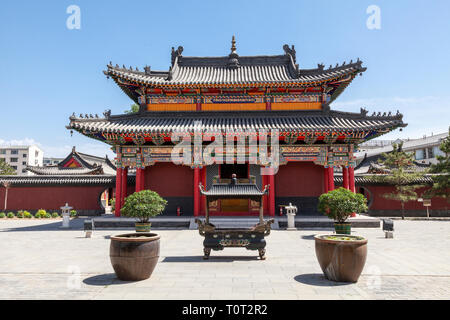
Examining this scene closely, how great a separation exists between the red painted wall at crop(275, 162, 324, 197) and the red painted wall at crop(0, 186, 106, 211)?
1380 centimetres

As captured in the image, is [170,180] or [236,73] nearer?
[170,180]

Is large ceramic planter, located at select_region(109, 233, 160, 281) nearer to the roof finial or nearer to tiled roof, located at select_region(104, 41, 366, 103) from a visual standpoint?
tiled roof, located at select_region(104, 41, 366, 103)

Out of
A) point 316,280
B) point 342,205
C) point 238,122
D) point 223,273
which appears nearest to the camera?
point 316,280

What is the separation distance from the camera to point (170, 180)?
57.4 feet

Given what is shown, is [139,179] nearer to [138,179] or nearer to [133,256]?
[138,179]

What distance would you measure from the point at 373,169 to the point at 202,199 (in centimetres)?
1538

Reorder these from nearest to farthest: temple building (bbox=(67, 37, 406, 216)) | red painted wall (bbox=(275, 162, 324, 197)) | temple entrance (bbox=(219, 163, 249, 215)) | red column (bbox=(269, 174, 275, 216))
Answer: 1. temple building (bbox=(67, 37, 406, 216))
2. red column (bbox=(269, 174, 275, 216))
3. temple entrance (bbox=(219, 163, 249, 215))
4. red painted wall (bbox=(275, 162, 324, 197))

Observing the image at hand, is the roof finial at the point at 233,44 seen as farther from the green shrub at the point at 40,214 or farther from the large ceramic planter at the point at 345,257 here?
the green shrub at the point at 40,214

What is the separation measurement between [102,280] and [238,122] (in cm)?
1238

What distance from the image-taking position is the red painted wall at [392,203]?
20406 mm

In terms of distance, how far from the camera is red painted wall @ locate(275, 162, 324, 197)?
17.3 meters

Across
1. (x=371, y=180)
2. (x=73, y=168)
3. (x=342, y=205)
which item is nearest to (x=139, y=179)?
(x=342, y=205)

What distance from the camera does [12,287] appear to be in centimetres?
561

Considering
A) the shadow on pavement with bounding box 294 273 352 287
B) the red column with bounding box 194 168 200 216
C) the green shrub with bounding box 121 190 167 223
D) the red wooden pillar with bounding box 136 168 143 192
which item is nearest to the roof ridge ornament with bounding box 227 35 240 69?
the red column with bounding box 194 168 200 216
